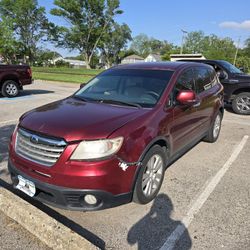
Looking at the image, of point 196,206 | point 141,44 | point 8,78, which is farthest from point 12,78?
point 141,44

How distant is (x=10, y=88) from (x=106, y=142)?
965 cm

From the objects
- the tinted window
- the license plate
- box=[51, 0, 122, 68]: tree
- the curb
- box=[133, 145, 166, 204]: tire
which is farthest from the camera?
box=[51, 0, 122, 68]: tree

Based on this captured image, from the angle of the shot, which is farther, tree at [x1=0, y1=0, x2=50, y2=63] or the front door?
tree at [x1=0, y1=0, x2=50, y2=63]

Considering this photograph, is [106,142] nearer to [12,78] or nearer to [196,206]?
[196,206]

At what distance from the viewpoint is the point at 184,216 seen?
3.06 meters

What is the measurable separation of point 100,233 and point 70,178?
671mm

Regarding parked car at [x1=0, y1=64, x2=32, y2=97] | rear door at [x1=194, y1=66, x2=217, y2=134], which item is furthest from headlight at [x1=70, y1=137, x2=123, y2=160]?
parked car at [x1=0, y1=64, x2=32, y2=97]

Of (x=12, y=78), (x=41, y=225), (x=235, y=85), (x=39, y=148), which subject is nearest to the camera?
(x=41, y=225)

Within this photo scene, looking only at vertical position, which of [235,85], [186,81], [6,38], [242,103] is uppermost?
[6,38]

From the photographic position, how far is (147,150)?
300cm

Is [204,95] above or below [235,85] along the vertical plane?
above

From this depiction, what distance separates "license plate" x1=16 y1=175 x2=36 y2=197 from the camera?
9.36 feet

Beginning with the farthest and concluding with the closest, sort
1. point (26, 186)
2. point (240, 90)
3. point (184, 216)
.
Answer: point (240, 90)
point (184, 216)
point (26, 186)

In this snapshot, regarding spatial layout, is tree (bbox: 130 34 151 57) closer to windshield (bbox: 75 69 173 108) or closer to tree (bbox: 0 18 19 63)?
tree (bbox: 0 18 19 63)
